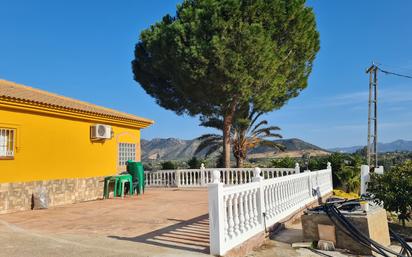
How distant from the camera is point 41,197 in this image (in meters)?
9.45

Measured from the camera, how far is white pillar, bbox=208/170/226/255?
4848 mm

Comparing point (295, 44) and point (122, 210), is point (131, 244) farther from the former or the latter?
point (295, 44)

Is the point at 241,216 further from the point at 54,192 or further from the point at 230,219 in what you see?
the point at 54,192

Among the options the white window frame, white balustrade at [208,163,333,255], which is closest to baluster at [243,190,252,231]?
white balustrade at [208,163,333,255]

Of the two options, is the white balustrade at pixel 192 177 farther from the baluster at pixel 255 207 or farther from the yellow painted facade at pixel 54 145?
the baluster at pixel 255 207

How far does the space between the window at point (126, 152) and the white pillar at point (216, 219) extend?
29.8ft

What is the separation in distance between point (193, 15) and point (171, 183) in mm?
8451

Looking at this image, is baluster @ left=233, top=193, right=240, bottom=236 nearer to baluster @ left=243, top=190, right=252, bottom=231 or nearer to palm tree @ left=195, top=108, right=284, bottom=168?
baluster @ left=243, top=190, right=252, bottom=231

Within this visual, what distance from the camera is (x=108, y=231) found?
644 cm

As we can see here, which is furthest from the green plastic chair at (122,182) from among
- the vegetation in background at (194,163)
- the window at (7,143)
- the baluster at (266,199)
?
the vegetation in background at (194,163)

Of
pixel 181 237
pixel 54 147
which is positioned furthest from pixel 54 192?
pixel 181 237

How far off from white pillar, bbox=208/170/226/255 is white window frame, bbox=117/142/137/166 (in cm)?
892

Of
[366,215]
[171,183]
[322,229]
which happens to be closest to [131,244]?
[322,229]

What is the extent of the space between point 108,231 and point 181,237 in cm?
151
